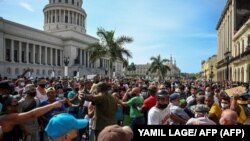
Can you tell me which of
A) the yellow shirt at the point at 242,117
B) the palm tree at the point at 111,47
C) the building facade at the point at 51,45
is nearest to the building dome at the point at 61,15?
the building facade at the point at 51,45

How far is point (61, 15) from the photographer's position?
105625 millimetres

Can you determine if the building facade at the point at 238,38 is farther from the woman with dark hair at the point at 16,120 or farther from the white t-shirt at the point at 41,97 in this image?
the woman with dark hair at the point at 16,120

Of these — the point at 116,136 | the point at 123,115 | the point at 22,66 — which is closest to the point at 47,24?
the point at 22,66

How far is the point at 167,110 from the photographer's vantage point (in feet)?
20.5

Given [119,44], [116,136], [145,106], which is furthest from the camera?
[119,44]

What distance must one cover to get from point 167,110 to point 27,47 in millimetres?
75470

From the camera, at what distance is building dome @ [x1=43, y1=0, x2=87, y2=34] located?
344 feet

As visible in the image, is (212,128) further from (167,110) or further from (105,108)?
(105,108)

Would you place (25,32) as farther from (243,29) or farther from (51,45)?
(243,29)

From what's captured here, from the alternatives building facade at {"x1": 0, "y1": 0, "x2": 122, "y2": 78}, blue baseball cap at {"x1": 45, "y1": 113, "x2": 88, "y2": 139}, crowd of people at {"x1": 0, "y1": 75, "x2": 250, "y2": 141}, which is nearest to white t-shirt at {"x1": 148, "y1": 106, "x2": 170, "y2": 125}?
crowd of people at {"x1": 0, "y1": 75, "x2": 250, "y2": 141}

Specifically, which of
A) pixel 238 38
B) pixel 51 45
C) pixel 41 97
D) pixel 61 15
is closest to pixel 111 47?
pixel 238 38

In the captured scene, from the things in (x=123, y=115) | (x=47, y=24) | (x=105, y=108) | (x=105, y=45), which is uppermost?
(x=47, y=24)

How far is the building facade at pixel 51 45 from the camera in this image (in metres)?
69.3

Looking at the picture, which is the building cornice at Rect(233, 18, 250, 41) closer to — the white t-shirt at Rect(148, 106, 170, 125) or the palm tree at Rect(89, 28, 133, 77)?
the palm tree at Rect(89, 28, 133, 77)
